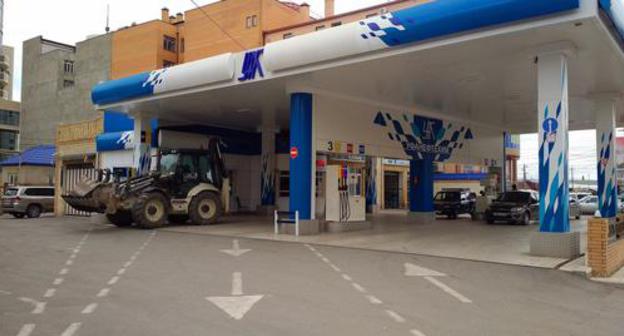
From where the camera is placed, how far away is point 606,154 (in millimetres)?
17938

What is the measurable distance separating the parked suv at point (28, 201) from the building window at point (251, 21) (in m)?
32.9

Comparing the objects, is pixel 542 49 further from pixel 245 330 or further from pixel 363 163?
pixel 363 163

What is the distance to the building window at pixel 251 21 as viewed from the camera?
190 ft

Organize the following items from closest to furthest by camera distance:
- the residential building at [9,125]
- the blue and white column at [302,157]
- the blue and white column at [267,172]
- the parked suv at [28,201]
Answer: the blue and white column at [302,157]
the blue and white column at [267,172]
the parked suv at [28,201]
the residential building at [9,125]

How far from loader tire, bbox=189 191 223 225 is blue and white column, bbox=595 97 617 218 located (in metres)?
13.4

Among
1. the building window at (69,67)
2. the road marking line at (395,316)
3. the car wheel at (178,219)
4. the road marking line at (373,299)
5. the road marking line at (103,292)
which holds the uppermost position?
the building window at (69,67)

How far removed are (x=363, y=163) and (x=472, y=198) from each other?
6.94 meters

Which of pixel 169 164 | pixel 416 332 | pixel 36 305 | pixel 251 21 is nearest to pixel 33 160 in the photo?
pixel 251 21

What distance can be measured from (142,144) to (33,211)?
10.5m

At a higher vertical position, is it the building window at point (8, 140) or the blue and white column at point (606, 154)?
the building window at point (8, 140)

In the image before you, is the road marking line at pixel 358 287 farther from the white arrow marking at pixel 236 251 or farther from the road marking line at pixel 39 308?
the road marking line at pixel 39 308

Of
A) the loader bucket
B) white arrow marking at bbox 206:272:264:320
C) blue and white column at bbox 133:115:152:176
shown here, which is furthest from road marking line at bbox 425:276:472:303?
blue and white column at bbox 133:115:152:176

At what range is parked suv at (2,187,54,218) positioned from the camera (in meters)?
28.8

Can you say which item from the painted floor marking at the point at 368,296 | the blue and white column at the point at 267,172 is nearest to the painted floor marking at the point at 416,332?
the painted floor marking at the point at 368,296
